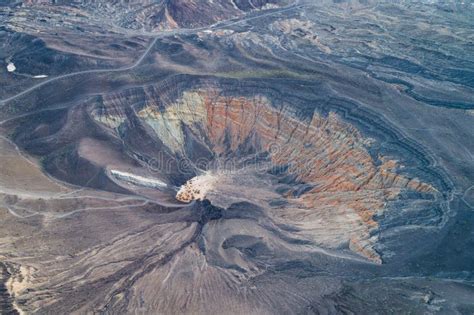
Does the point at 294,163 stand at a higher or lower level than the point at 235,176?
higher

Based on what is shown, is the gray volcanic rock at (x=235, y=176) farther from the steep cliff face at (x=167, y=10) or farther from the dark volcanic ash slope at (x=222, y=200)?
the steep cliff face at (x=167, y=10)

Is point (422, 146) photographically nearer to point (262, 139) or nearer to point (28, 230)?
point (262, 139)

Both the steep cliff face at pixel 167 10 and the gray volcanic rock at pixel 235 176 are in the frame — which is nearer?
the gray volcanic rock at pixel 235 176

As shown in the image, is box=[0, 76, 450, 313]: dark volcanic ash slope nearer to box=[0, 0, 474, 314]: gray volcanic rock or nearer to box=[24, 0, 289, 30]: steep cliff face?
box=[0, 0, 474, 314]: gray volcanic rock

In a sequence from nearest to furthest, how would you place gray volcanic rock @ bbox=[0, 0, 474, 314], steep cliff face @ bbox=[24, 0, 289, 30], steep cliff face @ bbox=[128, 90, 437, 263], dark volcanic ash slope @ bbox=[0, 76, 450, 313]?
gray volcanic rock @ bbox=[0, 0, 474, 314]
dark volcanic ash slope @ bbox=[0, 76, 450, 313]
steep cliff face @ bbox=[128, 90, 437, 263]
steep cliff face @ bbox=[24, 0, 289, 30]

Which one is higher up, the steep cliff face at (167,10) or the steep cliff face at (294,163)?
the steep cliff face at (167,10)

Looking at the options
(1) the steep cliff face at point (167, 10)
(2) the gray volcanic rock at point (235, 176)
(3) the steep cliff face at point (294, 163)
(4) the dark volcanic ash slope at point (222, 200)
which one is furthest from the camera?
(1) the steep cliff face at point (167, 10)

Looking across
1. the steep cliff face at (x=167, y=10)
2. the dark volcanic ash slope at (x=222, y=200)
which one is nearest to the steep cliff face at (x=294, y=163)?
the dark volcanic ash slope at (x=222, y=200)

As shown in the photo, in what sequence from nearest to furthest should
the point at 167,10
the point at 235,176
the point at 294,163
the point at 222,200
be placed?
1. the point at 222,200
2. the point at 294,163
3. the point at 235,176
4. the point at 167,10

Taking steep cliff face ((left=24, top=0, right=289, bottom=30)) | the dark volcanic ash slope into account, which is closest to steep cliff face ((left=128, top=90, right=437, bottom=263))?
the dark volcanic ash slope

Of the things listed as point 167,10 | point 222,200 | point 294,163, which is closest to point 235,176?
point 222,200

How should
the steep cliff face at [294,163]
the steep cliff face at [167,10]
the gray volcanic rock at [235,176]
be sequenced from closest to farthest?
the gray volcanic rock at [235,176] < the steep cliff face at [294,163] < the steep cliff face at [167,10]

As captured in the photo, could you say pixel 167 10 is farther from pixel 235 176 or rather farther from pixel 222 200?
pixel 222 200
